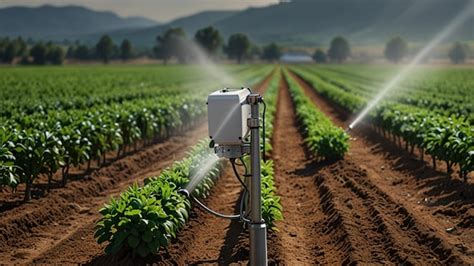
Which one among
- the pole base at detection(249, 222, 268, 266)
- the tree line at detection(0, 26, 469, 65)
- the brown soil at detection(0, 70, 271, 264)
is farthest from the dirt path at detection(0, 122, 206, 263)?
the tree line at detection(0, 26, 469, 65)

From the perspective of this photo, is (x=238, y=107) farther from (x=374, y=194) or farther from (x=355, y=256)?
(x=374, y=194)

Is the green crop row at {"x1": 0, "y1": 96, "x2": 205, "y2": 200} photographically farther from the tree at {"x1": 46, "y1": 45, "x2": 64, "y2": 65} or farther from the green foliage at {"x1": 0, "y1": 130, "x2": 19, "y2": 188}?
the tree at {"x1": 46, "y1": 45, "x2": 64, "y2": 65}

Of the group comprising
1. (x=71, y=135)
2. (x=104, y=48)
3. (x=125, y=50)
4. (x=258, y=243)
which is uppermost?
(x=71, y=135)

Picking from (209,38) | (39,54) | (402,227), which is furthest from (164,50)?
(402,227)

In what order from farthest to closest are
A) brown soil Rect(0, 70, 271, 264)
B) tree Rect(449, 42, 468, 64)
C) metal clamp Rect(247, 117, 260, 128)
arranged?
1. tree Rect(449, 42, 468, 64)
2. brown soil Rect(0, 70, 271, 264)
3. metal clamp Rect(247, 117, 260, 128)

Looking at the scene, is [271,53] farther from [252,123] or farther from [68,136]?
[252,123]

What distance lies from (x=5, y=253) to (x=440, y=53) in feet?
552

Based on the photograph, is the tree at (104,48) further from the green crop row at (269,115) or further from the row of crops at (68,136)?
the row of crops at (68,136)

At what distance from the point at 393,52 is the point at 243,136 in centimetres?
16381

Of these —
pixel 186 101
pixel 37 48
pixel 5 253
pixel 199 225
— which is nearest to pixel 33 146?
pixel 5 253

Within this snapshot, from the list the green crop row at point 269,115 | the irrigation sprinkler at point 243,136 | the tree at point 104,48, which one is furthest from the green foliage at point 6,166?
the tree at point 104,48

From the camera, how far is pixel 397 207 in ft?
32.6

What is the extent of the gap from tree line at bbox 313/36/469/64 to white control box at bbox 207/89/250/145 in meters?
145

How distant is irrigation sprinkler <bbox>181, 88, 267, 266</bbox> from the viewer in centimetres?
602
